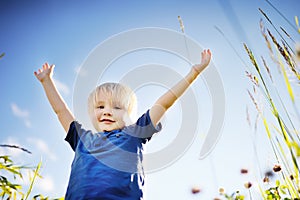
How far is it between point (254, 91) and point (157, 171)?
0.89 meters

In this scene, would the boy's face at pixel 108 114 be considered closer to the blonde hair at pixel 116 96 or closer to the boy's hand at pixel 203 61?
the blonde hair at pixel 116 96

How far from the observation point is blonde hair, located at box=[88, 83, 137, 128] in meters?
2.03

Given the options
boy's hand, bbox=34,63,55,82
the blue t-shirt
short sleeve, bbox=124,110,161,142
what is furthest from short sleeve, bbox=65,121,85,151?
boy's hand, bbox=34,63,55,82

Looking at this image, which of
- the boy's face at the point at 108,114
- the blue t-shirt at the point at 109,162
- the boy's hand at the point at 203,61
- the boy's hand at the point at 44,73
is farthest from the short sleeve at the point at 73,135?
the boy's hand at the point at 203,61

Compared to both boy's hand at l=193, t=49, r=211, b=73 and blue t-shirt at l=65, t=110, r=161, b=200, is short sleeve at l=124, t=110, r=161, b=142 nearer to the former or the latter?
blue t-shirt at l=65, t=110, r=161, b=200

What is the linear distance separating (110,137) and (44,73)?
71 cm

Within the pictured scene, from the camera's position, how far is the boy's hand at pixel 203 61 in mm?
1771

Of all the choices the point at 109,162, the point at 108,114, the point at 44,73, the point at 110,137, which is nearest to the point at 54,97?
the point at 44,73

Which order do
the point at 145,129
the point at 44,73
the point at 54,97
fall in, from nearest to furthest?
the point at 145,129, the point at 54,97, the point at 44,73

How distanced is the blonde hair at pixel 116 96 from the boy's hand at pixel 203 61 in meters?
0.54

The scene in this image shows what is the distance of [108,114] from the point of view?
1916 millimetres

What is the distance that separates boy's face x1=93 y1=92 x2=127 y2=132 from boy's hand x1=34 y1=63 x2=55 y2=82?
39 centimetres

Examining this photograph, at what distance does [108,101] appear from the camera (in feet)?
6.56

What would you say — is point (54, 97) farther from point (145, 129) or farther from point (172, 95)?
point (172, 95)
